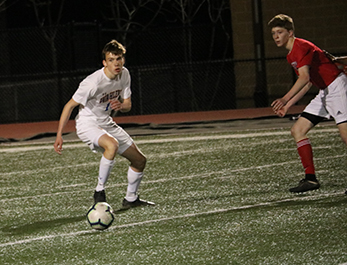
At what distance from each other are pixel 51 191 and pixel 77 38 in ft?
48.2

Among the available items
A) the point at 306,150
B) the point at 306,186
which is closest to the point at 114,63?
the point at 306,150

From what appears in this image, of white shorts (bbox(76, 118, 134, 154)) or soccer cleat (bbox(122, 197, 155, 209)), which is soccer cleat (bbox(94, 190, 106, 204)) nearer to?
soccer cleat (bbox(122, 197, 155, 209))

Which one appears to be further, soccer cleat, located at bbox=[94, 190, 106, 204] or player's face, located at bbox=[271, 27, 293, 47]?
player's face, located at bbox=[271, 27, 293, 47]

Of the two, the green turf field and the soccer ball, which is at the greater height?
Result: the soccer ball

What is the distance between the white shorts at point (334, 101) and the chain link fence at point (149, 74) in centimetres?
1156

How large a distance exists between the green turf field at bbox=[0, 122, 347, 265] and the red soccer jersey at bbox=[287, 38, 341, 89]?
1.19 metres

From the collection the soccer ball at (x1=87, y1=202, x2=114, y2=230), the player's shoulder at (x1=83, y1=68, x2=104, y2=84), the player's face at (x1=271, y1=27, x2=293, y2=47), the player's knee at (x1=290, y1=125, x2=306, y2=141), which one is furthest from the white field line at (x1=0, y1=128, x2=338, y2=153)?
the soccer ball at (x1=87, y1=202, x2=114, y2=230)

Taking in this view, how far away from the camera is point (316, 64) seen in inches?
298

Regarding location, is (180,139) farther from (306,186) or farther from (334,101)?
(334,101)

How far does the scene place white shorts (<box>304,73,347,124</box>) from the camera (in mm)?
7523

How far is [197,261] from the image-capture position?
5.21 metres

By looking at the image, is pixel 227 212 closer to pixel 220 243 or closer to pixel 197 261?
pixel 220 243

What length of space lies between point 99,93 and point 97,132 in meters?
0.41

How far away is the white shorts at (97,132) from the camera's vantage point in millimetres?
7422
